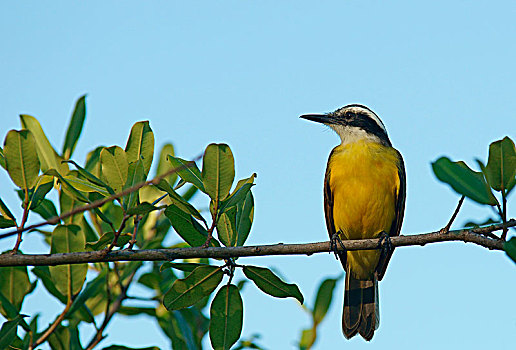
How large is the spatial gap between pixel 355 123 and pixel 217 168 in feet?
13.4

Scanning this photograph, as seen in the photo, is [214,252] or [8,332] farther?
[8,332]

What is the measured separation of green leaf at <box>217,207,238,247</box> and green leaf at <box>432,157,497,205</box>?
3.76ft

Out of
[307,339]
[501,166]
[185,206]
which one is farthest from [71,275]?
[501,166]

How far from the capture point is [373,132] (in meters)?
6.59

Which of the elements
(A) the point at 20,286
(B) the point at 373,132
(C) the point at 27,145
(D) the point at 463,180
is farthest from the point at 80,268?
(B) the point at 373,132

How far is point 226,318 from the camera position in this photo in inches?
126

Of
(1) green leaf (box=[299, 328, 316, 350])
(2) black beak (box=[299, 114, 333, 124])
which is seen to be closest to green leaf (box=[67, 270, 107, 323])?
(1) green leaf (box=[299, 328, 316, 350])

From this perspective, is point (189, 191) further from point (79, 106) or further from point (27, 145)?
point (27, 145)

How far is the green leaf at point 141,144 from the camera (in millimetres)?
3332

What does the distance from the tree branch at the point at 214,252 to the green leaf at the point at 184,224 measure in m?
0.36

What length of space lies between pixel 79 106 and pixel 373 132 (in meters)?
3.45

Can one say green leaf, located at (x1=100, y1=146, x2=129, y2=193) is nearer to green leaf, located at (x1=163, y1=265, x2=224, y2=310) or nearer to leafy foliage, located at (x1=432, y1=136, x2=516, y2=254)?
green leaf, located at (x1=163, y1=265, x2=224, y2=310)

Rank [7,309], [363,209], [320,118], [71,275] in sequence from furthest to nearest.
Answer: [320,118]
[363,209]
[71,275]
[7,309]

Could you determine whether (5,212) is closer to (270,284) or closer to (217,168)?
(217,168)
